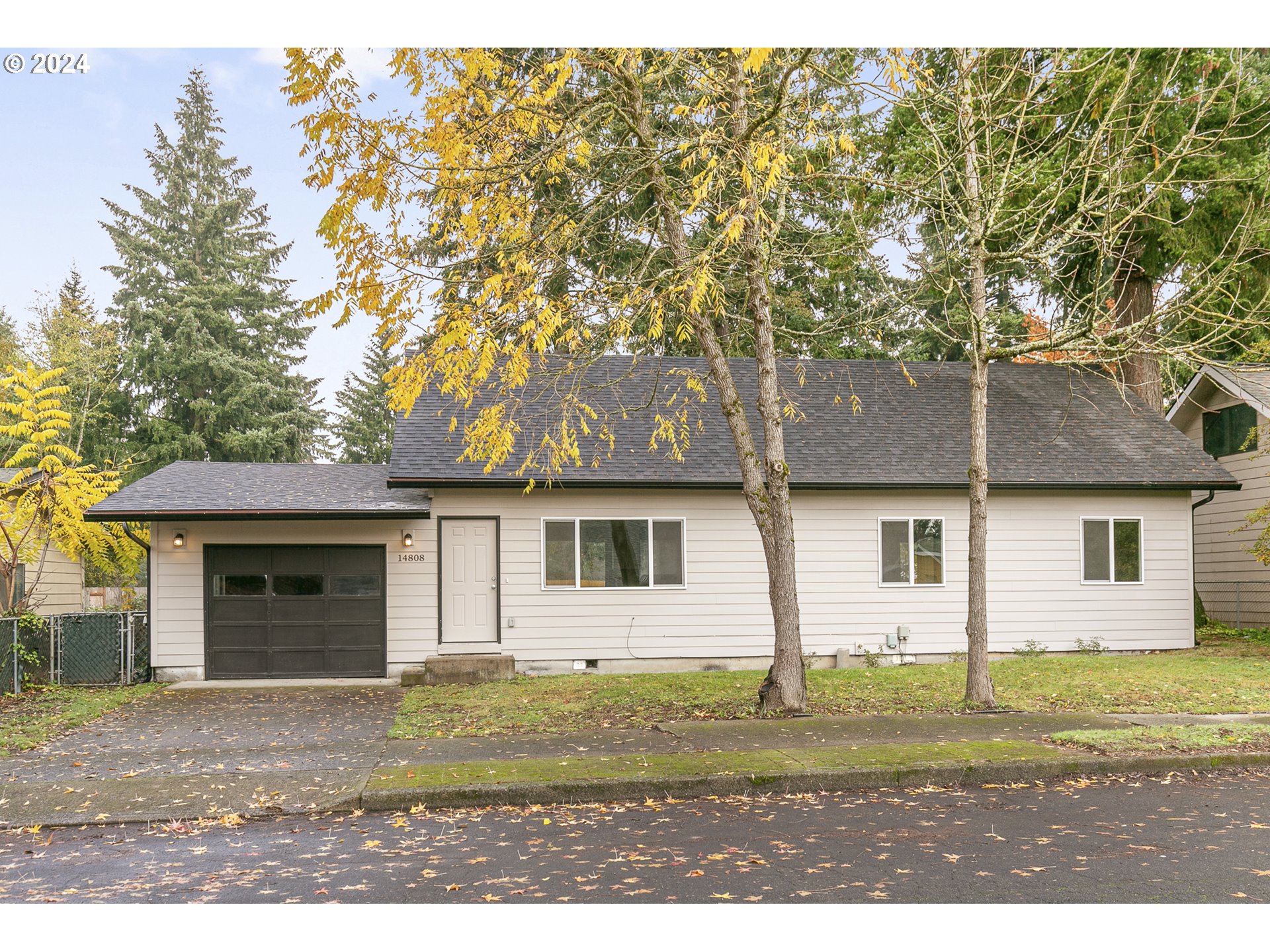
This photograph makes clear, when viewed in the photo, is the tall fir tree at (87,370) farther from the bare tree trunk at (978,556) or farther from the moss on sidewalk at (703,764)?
the bare tree trunk at (978,556)

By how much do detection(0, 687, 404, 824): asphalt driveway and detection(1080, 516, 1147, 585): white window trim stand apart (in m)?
11.1

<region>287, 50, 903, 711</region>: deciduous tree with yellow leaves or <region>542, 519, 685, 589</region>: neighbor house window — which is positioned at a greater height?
<region>287, 50, 903, 711</region>: deciduous tree with yellow leaves

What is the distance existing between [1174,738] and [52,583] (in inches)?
742

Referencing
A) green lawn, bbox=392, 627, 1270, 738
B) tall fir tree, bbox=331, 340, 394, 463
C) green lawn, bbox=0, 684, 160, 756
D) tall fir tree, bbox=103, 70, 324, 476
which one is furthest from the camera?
tall fir tree, bbox=331, 340, 394, 463

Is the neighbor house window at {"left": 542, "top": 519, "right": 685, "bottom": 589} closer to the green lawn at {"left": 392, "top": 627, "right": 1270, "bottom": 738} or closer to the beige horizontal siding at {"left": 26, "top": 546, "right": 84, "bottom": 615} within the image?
the green lawn at {"left": 392, "top": 627, "right": 1270, "bottom": 738}

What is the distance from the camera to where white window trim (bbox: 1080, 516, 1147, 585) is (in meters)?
16.2

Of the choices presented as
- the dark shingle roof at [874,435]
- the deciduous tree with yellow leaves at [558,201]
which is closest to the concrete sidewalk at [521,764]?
the deciduous tree with yellow leaves at [558,201]

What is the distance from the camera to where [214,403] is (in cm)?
3266

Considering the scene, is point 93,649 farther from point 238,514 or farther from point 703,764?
point 703,764

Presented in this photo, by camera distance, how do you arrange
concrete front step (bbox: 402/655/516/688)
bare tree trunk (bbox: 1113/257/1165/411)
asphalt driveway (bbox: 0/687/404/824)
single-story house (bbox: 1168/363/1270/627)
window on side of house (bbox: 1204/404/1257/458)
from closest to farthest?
1. asphalt driveway (bbox: 0/687/404/824)
2. concrete front step (bbox: 402/655/516/688)
3. single-story house (bbox: 1168/363/1270/627)
4. window on side of house (bbox: 1204/404/1257/458)
5. bare tree trunk (bbox: 1113/257/1165/411)

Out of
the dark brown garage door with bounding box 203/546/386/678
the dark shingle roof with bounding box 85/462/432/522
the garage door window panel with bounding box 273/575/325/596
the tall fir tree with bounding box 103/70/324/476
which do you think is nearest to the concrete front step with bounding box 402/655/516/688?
the dark brown garage door with bounding box 203/546/386/678

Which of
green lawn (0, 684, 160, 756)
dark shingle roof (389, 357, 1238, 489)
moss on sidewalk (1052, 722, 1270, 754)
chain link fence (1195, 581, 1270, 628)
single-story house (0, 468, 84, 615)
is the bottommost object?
green lawn (0, 684, 160, 756)

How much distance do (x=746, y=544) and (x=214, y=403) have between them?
76.9 feet

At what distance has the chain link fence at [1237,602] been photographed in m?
18.3
